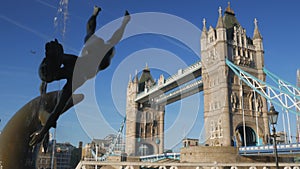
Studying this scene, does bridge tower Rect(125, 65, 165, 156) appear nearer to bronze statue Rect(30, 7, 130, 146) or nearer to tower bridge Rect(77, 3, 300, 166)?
tower bridge Rect(77, 3, 300, 166)

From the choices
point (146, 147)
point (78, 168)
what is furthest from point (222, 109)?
point (146, 147)

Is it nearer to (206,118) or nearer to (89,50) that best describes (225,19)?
(206,118)

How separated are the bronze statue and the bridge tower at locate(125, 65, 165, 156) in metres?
45.0

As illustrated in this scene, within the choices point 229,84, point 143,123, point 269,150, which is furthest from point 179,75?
point 269,150

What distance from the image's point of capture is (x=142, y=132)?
2098 inches

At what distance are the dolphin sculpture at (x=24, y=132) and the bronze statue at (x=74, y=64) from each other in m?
0.18

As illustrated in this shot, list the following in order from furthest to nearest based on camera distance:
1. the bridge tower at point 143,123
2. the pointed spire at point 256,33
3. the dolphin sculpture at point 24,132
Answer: the bridge tower at point 143,123 → the pointed spire at point 256,33 → the dolphin sculpture at point 24,132

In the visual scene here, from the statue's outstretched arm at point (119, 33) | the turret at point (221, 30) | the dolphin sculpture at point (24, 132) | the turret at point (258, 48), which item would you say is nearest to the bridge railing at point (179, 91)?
the turret at point (221, 30)

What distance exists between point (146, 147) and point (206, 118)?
24819mm

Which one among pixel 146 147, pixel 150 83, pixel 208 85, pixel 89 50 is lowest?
pixel 146 147

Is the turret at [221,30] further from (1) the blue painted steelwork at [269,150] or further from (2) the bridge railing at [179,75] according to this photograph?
(1) the blue painted steelwork at [269,150]

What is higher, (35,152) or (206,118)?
(206,118)

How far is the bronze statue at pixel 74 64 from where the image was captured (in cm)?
494

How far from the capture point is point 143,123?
54.2m
